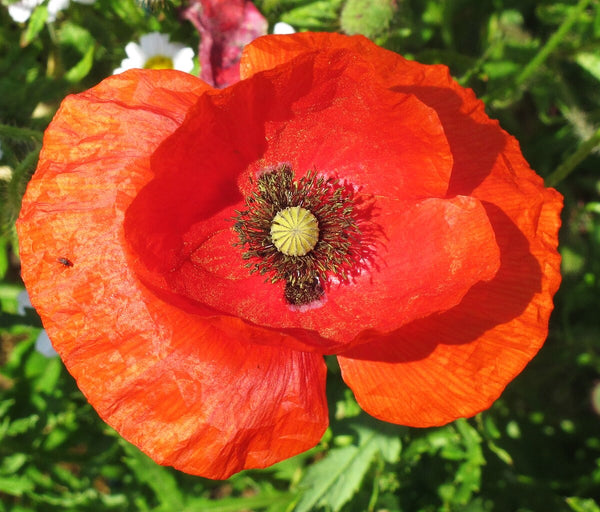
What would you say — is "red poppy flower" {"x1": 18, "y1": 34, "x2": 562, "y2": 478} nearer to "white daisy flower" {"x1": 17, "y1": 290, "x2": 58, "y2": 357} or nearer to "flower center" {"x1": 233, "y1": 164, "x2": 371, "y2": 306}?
"flower center" {"x1": 233, "y1": 164, "x2": 371, "y2": 306}

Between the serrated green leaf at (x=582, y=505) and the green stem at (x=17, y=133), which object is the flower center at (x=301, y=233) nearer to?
the green stem at (x=17, y=133)

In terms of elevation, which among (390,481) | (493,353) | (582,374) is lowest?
(582,374)

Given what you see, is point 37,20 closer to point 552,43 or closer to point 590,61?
point 552,43

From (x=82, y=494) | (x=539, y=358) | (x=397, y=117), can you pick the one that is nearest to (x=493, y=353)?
(x=397, y=117)

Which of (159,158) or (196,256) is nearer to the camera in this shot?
(159,158)

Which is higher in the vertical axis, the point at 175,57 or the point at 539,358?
the point at 175,57

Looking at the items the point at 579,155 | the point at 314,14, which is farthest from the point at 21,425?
the point at 579,155

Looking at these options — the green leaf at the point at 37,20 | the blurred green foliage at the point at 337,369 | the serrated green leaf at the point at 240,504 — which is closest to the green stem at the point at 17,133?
the blurred green foliage at the point at 337,369

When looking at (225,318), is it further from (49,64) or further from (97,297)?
(49,64)
